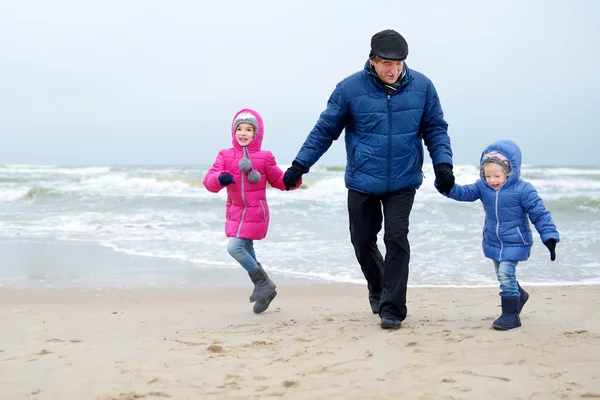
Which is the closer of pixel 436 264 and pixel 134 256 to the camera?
pixel 436 264

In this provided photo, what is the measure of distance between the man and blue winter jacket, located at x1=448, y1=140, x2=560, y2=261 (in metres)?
0.35

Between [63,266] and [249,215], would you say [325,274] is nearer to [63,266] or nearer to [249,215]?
[249,215]

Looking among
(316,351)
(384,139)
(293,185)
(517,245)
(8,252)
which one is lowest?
(8,252)

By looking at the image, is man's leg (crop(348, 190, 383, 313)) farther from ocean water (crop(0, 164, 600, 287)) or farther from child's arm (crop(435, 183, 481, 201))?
ocean water (crop(0, 164, 600, 287))

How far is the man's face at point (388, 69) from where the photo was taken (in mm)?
4430

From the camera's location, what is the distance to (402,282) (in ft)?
15.0

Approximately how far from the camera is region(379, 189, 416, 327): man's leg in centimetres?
456

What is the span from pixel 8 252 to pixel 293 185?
5901mm

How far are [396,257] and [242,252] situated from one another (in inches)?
54.5

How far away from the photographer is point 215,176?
16.7 feet

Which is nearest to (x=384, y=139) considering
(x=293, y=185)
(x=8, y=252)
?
(x=293, y=185)

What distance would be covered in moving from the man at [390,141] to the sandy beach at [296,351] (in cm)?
54

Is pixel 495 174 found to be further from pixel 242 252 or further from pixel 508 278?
pixel 242 252

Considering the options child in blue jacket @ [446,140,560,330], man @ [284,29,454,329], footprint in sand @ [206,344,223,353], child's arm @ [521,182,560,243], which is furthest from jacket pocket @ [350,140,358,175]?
footprint in sand @ [206,344,223,353]
